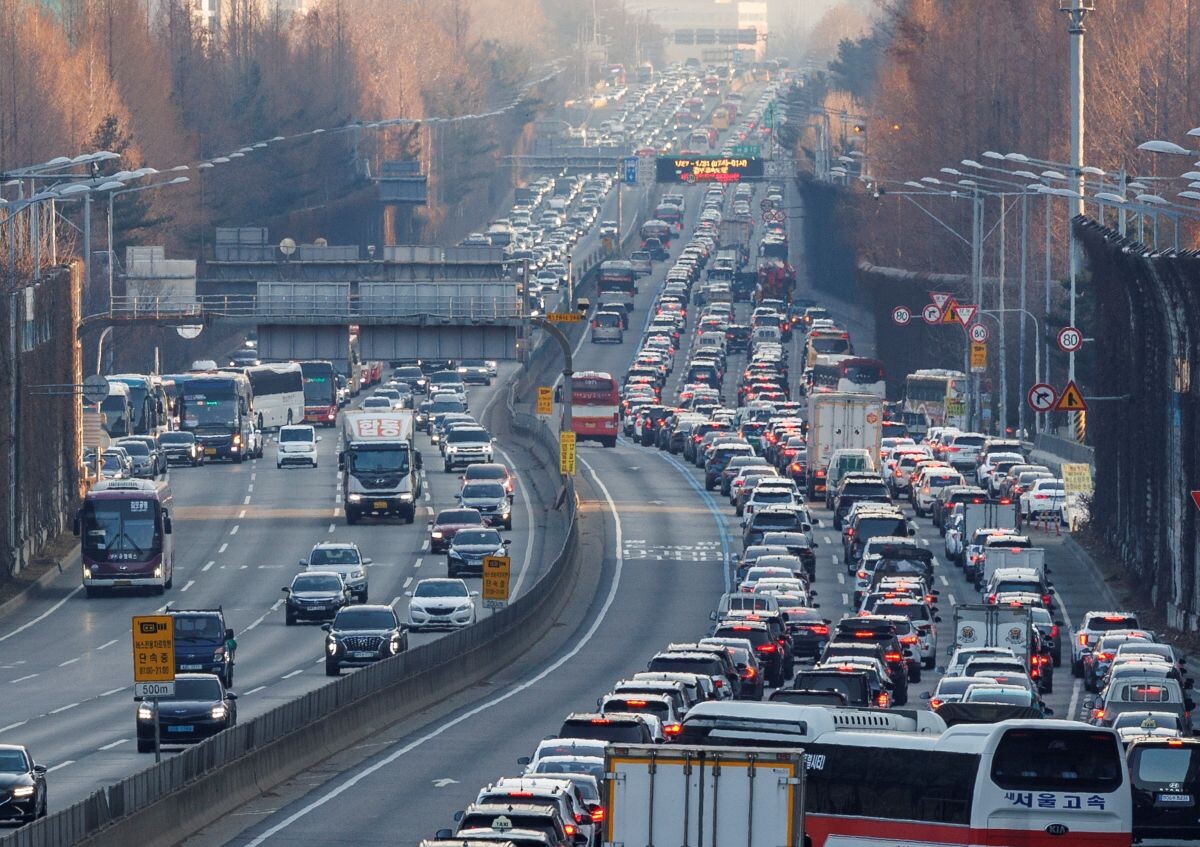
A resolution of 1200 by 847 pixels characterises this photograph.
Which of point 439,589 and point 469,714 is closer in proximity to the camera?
point 469,714

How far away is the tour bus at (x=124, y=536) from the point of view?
68.2m

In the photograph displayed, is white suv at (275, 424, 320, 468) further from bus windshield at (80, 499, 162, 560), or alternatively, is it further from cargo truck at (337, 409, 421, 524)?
bus windshield at (80, 499, 162, 560)

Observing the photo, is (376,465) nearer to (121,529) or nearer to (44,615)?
(121,529)

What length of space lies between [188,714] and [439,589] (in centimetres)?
1987

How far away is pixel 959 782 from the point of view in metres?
24.0

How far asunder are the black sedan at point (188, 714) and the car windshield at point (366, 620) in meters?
11.3

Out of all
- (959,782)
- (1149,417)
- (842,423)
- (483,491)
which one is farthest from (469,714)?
(842,423)

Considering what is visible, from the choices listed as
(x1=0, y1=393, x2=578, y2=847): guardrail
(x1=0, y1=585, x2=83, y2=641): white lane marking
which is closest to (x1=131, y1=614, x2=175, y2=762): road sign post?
(x1=0, y1=393, x2=578, y2=847): guardrail

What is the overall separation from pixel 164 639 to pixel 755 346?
114m

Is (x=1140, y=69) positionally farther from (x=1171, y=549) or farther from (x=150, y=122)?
(x=150, y=122)

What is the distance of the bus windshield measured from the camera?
68125 mm

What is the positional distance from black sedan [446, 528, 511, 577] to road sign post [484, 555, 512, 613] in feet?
44.7

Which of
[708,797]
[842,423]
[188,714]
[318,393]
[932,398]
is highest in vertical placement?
[708,797]

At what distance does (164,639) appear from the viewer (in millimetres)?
33594
